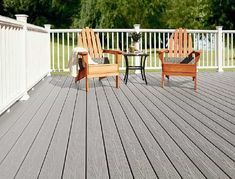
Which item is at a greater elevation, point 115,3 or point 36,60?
point 115,3

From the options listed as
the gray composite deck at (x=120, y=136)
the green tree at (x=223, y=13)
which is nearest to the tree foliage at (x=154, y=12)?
the green tree at (x=223, y=13)

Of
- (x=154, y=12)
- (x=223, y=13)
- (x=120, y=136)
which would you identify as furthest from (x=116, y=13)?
(x=120, y=136)

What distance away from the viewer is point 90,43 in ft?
24.8

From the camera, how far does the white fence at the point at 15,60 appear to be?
13.4 feet

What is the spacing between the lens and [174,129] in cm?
367

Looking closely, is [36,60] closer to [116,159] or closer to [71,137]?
[71,137]

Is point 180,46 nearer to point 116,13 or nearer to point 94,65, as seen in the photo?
point 94,65

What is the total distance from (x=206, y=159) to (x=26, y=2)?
89.4 ft

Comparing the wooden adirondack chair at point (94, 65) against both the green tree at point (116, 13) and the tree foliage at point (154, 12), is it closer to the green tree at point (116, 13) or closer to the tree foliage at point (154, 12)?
the green tree at point (116, 13)

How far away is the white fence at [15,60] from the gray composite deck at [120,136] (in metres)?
0.23

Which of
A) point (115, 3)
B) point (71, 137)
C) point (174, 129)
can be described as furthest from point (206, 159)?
point (115, 3)

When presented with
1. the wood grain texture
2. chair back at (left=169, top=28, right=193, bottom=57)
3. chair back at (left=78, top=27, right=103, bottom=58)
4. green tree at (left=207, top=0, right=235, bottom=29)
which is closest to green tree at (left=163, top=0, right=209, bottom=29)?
green tree at (left=207, top=0, right=235, bottom=29)

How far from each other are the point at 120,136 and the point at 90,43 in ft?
14.4

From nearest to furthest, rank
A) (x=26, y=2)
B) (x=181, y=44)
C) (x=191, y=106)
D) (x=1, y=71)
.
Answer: (x=1, y=71) → (x=191, y=106) → (x=181, y=44) → (x=26, y=2)
